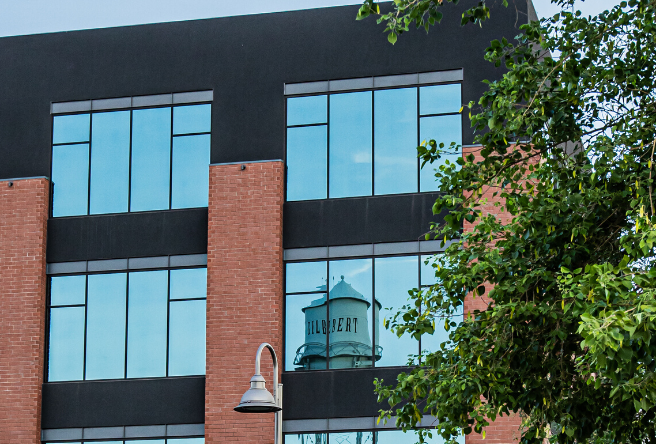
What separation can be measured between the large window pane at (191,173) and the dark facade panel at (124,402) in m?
4.16

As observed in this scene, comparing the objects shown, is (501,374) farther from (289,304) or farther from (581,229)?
(289,304)

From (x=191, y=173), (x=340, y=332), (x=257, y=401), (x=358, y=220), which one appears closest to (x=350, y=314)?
(x=340, y=332)

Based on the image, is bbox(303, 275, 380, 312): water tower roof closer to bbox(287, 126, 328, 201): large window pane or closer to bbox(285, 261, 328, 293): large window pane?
bbox(285, 261, 328, 293): large window pane

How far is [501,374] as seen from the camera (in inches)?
409

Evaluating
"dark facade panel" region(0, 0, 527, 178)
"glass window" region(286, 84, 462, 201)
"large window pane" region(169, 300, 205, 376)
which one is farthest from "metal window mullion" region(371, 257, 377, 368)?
"large window pane" region(169, 300, 205, 376)

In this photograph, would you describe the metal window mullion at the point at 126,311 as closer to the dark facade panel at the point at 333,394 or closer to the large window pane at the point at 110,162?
the large window pane at the point at 110,162

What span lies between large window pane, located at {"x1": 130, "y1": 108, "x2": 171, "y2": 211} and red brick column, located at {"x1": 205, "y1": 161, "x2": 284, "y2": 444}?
53.1 inches

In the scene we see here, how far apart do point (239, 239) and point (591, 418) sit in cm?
1247

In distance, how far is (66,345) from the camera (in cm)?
2230

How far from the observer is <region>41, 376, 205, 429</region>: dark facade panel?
21328mm

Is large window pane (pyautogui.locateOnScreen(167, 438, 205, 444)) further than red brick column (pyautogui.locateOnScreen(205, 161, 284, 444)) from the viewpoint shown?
Yes

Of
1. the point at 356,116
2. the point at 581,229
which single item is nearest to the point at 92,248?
the point at 356,116

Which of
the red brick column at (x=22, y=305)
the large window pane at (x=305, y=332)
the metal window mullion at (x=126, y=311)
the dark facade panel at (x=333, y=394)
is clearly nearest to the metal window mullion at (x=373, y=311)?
the dark facade panel at (x=333, y=394)

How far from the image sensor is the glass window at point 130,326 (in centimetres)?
2170
